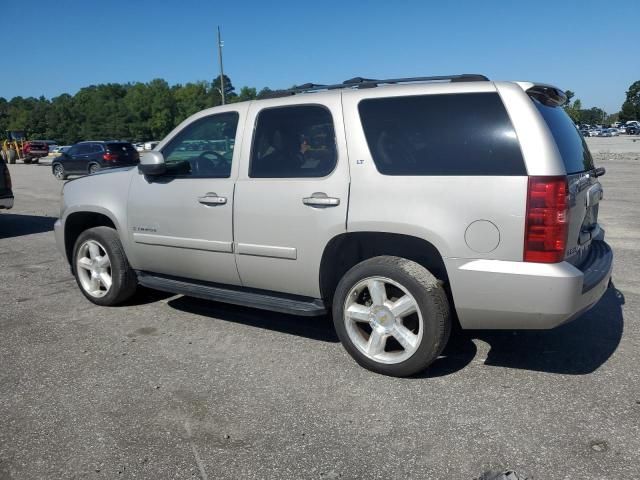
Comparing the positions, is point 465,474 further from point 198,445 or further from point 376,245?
point 376,245

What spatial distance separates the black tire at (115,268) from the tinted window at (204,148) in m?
0.94

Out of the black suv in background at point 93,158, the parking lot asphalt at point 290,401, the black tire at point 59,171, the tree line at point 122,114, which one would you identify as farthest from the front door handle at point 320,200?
the tree line at point 122,114

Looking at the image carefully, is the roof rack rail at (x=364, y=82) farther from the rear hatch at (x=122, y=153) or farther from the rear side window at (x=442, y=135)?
the rear hatch at (x=122, y=153)

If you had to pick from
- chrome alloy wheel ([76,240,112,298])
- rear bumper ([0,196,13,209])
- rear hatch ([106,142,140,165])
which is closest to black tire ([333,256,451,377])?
chrome alloy wheel ([76,240,112,298])

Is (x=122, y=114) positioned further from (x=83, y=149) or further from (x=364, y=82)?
(x=364, y=82)

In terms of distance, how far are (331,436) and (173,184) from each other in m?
2.48

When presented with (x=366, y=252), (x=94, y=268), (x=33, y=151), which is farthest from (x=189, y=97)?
(x=366, y=252)

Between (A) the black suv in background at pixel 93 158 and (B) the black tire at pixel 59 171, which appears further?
(B) the black tire at pixel 59 171

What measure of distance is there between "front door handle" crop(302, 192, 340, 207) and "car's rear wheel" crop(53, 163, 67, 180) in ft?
75.2

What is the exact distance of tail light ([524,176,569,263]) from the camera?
3037 mm

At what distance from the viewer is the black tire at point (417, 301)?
337 centimetres

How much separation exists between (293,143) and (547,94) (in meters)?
1.71

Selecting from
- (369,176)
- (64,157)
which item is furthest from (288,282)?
(64,157)

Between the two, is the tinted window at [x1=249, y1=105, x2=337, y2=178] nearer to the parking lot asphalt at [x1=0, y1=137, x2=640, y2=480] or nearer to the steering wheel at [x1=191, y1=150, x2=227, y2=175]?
the steering wheel at [x1=191, y1=150, x2=227, y2=175]
